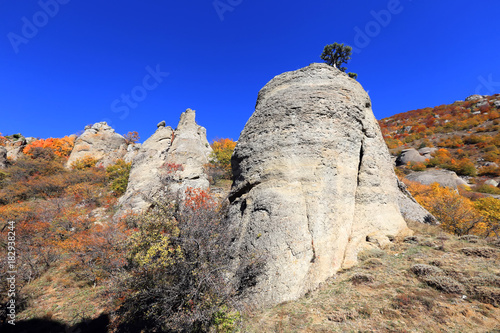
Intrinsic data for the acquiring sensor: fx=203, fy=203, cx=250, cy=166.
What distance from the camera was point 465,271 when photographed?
5.39m

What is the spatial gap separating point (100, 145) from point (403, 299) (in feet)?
129

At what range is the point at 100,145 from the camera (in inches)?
1270

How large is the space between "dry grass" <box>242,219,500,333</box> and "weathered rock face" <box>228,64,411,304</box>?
0.50 m

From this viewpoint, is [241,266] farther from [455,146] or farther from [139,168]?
[455,146]

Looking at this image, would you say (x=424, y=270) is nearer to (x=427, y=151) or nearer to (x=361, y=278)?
(x=361, y=278)

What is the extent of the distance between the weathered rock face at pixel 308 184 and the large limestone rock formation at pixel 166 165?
10.9 m

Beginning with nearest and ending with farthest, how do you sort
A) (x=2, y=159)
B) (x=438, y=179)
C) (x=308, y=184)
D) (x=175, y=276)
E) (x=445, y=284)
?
(x=445, y=284)
(x=175, y=276)
(x=308, y=184)
(x=438, y=179)
(x=2, y=159)

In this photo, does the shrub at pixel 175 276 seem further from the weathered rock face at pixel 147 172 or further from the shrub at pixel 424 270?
the weathered rock face at pixel 147 172

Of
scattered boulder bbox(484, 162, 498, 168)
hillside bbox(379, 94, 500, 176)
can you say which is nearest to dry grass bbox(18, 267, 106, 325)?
hillside bbox(379, 94, 500, 176)

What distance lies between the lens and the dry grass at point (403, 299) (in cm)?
410

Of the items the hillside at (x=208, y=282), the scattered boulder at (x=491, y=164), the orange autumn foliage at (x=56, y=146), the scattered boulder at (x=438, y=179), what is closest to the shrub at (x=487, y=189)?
the scattered boulder at (x=438, y=179)

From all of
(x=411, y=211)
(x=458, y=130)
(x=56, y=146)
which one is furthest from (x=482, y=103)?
(x=56, y=146)

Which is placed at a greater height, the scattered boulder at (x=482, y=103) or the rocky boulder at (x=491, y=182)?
the scattered boulder at (x=482, y=103)

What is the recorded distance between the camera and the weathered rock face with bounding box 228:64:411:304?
589 centimetres
